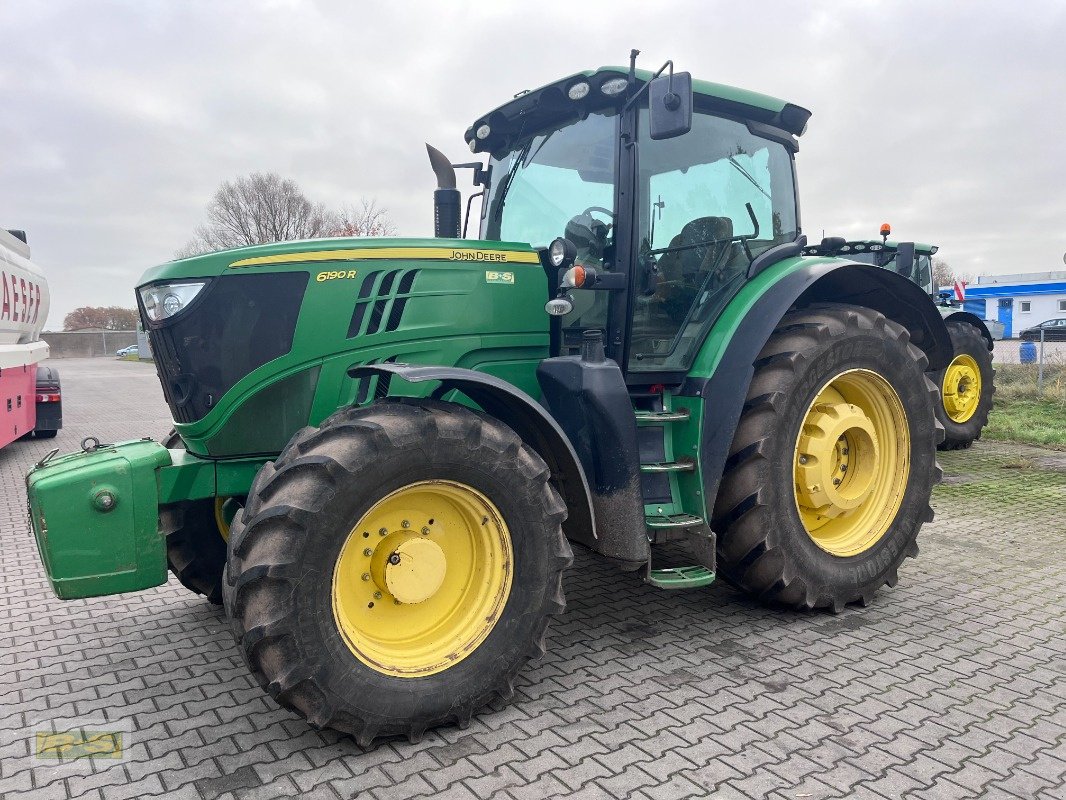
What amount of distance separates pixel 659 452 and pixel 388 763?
1.83 m

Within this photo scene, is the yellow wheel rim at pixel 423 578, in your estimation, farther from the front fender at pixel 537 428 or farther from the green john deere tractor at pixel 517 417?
the front fender at pixel 537 428

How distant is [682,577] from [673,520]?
257 mm

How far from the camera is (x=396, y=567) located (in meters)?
2.89

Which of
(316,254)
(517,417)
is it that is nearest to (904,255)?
(517,417)

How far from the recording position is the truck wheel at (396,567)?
2.60 meters

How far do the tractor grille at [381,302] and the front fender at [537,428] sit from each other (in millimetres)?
233

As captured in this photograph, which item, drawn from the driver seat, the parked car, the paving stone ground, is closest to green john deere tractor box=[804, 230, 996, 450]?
the paving stone ground

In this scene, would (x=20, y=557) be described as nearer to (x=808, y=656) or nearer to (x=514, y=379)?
(x=514, y=379)

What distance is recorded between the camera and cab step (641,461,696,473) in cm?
361

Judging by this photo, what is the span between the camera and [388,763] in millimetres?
2709

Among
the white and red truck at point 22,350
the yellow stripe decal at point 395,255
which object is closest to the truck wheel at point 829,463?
the yellow stripe decal at point 395,255

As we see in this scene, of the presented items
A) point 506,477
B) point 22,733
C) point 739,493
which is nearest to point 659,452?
point 739,493

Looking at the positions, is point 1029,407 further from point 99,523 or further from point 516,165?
point 99,523

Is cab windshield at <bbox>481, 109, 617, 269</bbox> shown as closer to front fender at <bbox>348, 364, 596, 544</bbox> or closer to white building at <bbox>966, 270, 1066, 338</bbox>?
front fender at <bbox>348, 364, 596, 544</bbox>
